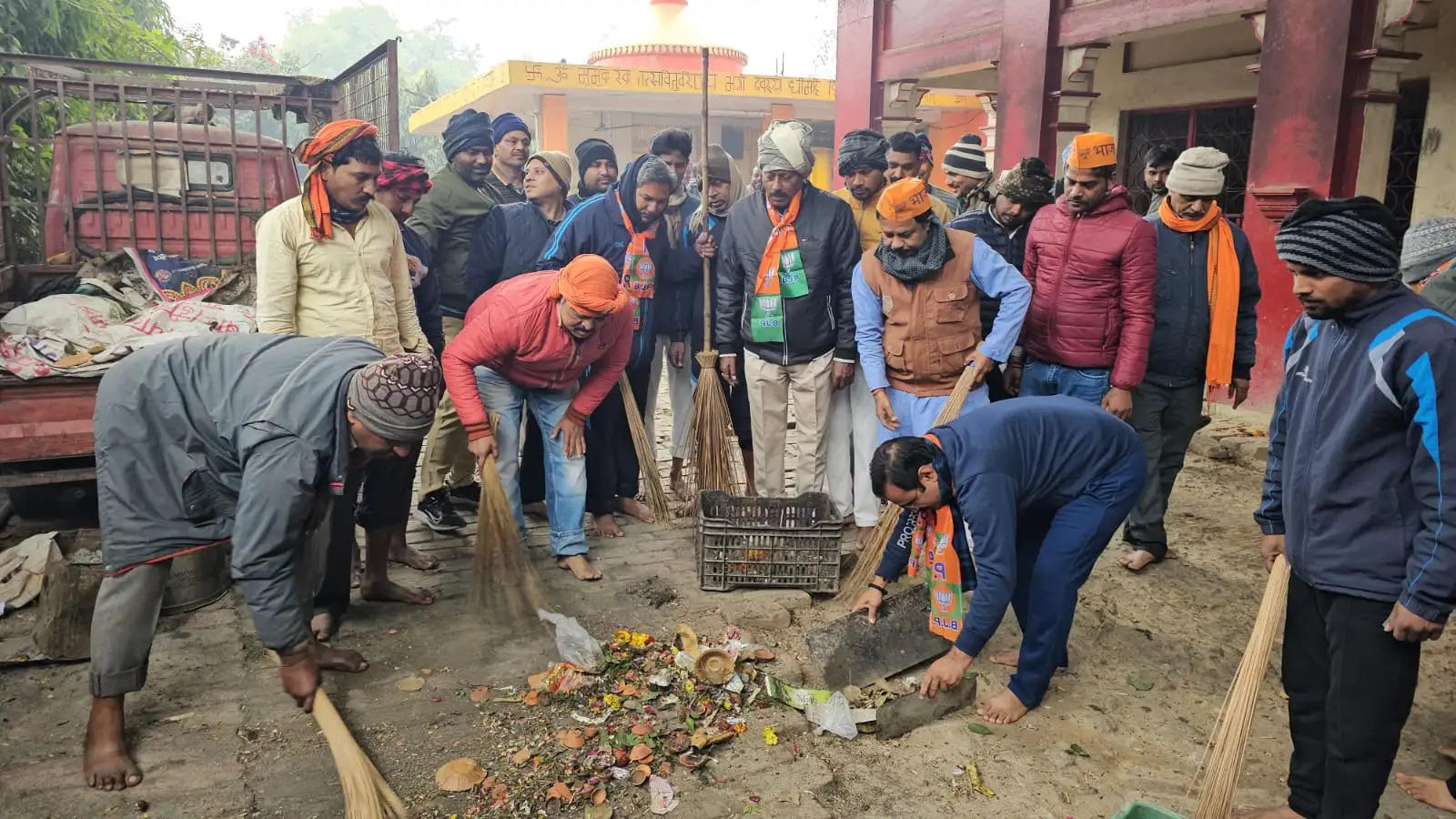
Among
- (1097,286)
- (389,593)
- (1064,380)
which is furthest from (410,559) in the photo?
(1097,286)

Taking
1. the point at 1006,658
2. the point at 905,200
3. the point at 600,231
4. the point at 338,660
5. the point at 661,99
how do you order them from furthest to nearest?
Result: the point at 661,99 < the point at 600,231 < the point at 905,200 < the point at 1006,658 < the point at 338,660

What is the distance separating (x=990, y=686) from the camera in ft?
11.9

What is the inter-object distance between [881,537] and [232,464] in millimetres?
2499

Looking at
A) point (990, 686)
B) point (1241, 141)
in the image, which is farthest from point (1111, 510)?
point (1241, 141)

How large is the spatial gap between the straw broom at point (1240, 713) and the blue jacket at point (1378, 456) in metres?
0.23

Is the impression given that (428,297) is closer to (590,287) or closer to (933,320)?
(590,287)

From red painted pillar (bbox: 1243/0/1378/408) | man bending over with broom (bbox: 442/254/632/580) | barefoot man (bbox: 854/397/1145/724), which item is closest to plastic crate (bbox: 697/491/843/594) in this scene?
man bending over with broom (bbox: 442/254/632/580)

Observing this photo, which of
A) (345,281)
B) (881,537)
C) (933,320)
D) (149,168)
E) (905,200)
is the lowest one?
(881,537)

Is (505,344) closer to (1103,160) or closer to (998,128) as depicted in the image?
(1103,160)

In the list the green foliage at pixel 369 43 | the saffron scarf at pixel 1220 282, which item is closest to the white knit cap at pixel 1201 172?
the saffron scarf at pixel 1220 282

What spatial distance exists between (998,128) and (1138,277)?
5.18m

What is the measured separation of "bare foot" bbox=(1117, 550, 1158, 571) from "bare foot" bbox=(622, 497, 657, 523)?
7.73ft

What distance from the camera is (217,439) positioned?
9.51 ft

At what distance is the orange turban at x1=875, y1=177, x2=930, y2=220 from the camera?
4062mm
